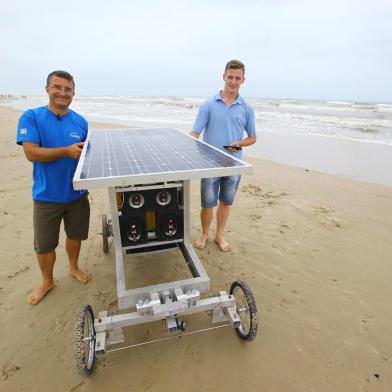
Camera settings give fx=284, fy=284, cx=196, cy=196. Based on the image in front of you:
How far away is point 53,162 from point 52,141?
191 millimetres

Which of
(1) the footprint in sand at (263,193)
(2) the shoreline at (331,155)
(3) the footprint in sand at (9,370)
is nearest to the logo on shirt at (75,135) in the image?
(3) the footprint in sand at (9,370)

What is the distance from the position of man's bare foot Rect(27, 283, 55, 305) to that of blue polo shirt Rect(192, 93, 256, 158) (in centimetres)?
251

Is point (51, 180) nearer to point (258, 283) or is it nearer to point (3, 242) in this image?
point (3, 242)

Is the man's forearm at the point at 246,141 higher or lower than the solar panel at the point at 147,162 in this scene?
lower

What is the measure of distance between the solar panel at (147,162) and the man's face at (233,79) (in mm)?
838

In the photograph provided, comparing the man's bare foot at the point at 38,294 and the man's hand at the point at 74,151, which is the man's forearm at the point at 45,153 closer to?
the man's hand at the point at 74,151

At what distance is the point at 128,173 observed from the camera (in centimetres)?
192

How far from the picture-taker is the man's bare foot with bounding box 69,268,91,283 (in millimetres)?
3336

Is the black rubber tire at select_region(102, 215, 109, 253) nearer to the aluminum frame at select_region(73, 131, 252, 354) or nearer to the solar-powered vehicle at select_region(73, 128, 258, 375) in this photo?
the solar-powered vehicle at select_region(73, 128, 258, 375)

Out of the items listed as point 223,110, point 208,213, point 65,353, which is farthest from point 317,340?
point 223,110

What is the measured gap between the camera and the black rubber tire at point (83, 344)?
6.50 feet

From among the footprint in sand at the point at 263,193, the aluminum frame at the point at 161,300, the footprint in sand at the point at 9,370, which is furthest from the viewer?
the footprint in sand at the point at 263,193

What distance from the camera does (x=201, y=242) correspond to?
411 centimetres

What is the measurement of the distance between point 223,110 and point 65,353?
Answer: 3.00 meters
